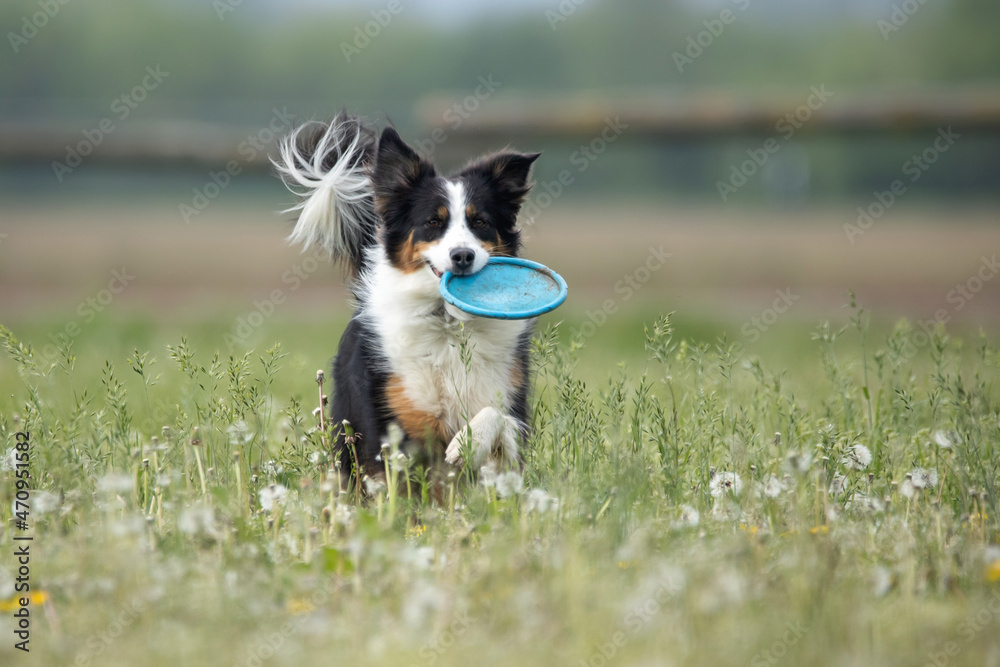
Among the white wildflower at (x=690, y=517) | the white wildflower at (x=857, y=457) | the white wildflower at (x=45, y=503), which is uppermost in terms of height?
the white wildflower at (x=857, y=457)

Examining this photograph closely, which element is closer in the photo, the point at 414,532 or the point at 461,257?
the point at 414,532

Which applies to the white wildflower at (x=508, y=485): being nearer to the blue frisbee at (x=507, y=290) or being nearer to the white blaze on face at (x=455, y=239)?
the blue frisbee at (x=507, y=290)

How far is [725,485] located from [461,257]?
1345 mm

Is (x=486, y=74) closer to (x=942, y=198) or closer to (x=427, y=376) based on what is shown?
(x=942, y=198)

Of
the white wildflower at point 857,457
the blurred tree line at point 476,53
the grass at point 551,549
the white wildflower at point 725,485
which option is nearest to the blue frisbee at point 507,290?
the grass at point 551,549

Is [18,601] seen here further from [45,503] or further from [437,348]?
[437,348]

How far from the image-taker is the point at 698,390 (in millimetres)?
3537

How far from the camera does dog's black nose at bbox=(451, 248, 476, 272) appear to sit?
12.7 ft

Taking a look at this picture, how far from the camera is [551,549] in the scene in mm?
2564

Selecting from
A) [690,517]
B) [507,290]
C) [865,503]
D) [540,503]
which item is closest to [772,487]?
[865,503]

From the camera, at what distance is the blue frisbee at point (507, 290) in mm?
3717

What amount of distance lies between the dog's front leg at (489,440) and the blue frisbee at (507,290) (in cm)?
38

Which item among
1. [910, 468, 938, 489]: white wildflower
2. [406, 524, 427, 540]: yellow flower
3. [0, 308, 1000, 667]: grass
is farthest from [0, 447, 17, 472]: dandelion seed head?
[910, 468, 938, 489]: white wildflower

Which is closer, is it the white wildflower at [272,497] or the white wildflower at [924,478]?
the white wildflower at [272,497]
